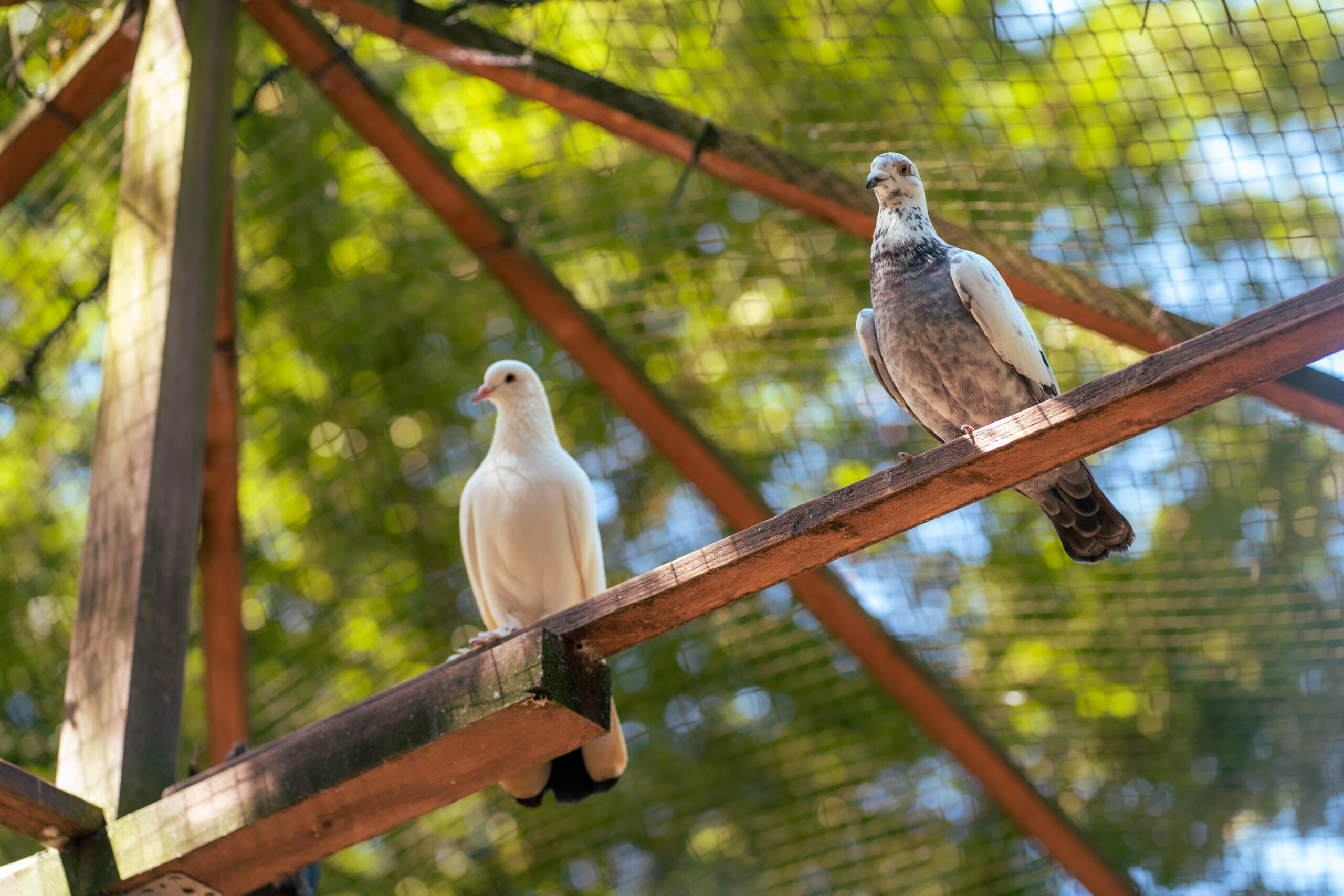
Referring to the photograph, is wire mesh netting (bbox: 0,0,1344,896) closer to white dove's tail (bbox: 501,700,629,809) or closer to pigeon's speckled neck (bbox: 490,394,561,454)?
pigeon's speckled neck (bbox: 490,394,561,454)

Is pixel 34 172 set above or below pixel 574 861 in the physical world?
above

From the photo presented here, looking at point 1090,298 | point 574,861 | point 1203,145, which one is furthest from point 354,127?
point 574,861

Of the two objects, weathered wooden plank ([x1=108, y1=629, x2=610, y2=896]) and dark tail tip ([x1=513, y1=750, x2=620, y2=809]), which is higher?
dark tail tip ([x1=513, y1=750, x2=620, y2=809])

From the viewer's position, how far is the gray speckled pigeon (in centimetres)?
190

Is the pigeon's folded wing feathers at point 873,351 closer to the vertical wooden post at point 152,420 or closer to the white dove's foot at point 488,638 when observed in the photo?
the white dove's foot at point 488,638

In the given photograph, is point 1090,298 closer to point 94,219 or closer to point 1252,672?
point 1252,672

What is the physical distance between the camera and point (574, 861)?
12.8 ft

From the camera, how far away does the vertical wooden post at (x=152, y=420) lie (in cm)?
191

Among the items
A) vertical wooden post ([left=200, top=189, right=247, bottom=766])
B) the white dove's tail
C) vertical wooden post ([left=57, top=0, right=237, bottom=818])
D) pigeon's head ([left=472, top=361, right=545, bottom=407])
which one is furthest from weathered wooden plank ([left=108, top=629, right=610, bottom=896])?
vertical wooden post ([left=200, top=189, right=247, bottom=766])

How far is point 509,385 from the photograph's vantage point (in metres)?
2.56

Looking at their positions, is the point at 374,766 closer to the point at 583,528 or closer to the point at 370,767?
the point at 370,767

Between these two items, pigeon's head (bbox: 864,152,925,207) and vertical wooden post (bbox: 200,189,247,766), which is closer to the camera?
pigeon's head (bbox: 864,152,925,207)

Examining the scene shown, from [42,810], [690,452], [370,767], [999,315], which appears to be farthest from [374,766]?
[690,452]

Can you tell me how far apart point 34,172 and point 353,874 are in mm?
2513
